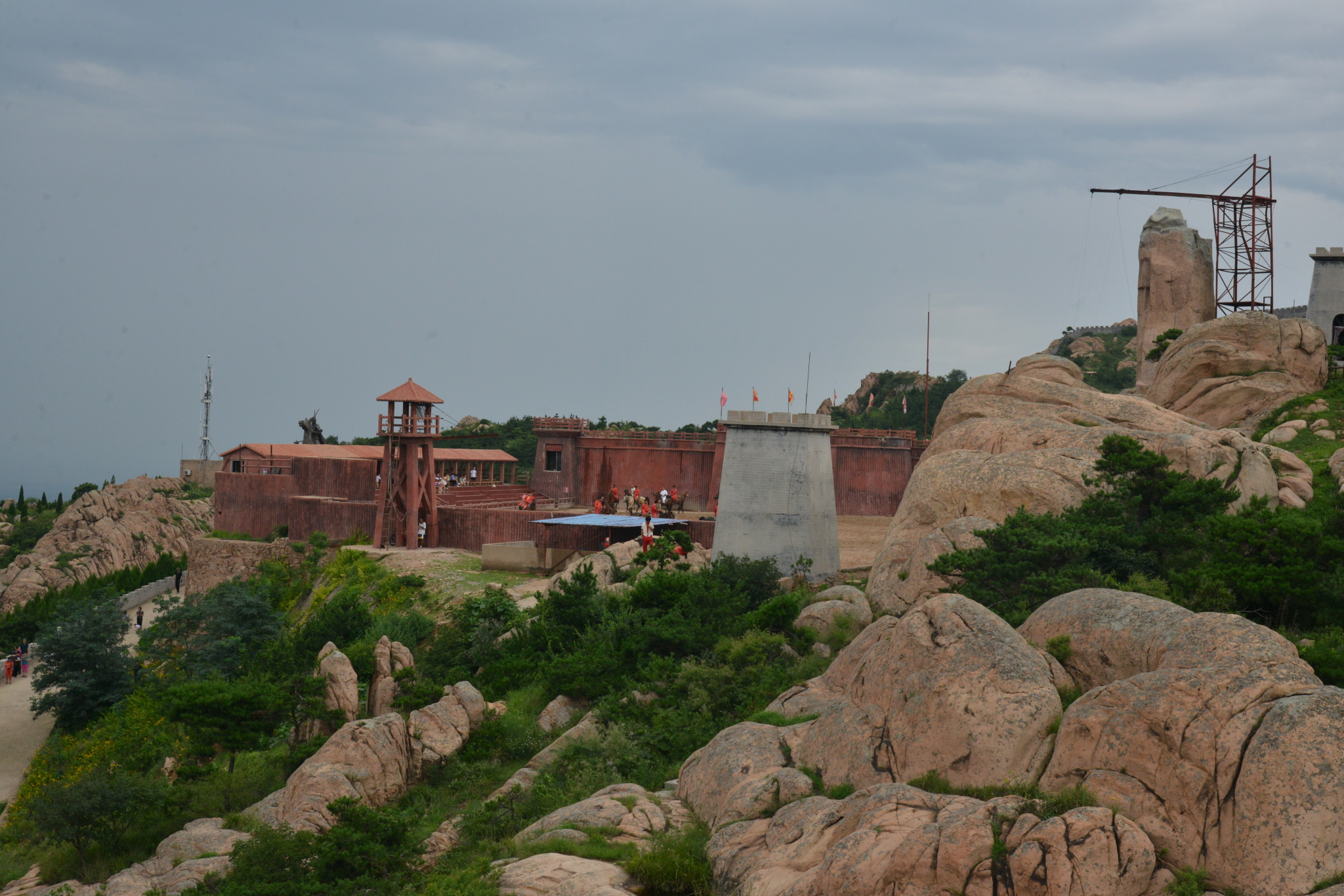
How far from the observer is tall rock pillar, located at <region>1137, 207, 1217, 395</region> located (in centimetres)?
4803

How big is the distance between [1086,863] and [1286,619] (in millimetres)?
10068

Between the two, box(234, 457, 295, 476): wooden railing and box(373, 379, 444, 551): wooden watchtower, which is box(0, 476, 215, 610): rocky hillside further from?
box(373, 379, 444, 551): wooden watchtower

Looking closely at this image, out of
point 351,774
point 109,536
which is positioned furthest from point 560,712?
point 109,536

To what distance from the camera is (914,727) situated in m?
13.7

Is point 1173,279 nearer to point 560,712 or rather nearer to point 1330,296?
point 1330,296

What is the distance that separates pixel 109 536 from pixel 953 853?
210 ft

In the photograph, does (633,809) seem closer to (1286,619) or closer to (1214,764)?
(1214,764)

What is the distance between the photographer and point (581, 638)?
26984 mm

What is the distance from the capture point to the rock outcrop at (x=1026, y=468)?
23625mm

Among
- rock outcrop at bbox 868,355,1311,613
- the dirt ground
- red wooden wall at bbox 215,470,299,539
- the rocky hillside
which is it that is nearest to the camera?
rock outcrop at bbox 868,355,1311,613

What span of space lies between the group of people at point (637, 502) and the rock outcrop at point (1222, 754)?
1084 inches

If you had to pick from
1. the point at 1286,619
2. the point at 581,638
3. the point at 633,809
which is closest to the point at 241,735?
the point at 581,638

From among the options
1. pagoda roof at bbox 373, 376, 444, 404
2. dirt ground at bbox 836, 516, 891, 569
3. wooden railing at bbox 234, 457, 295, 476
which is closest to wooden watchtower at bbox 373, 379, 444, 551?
pagoda roof at bbox 373, 376, 444, 404

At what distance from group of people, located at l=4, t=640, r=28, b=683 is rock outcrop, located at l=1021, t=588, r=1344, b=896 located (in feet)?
142
